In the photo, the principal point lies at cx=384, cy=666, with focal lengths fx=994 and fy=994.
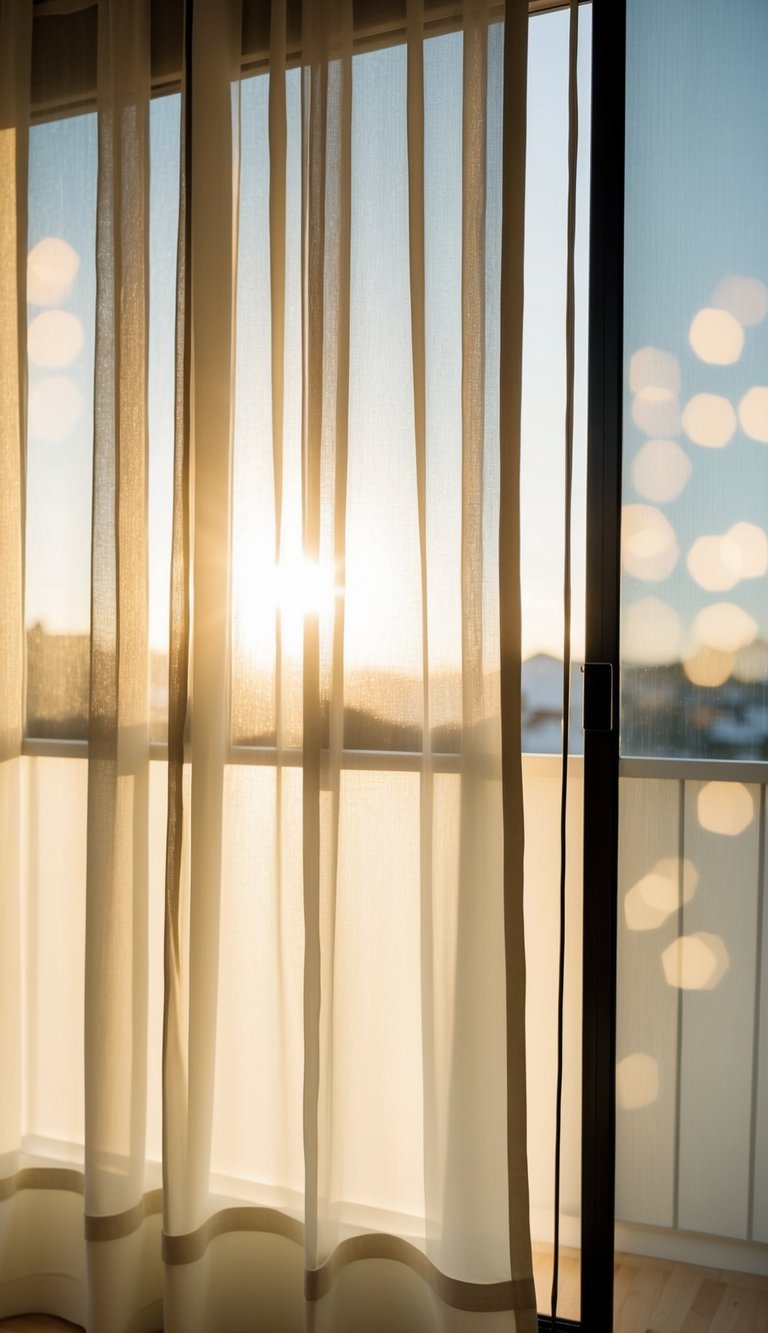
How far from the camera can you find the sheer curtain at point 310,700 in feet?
5.41

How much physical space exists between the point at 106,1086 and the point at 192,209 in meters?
1.63

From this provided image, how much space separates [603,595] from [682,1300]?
121 cm

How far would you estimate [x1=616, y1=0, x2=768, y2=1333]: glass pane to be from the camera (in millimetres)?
1650

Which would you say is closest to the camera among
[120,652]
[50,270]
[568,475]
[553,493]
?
[568,475]

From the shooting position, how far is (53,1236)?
1.99 metres

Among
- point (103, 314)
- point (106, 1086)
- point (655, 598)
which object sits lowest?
point (106, 1086)

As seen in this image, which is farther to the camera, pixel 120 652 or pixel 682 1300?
pixel 120 652

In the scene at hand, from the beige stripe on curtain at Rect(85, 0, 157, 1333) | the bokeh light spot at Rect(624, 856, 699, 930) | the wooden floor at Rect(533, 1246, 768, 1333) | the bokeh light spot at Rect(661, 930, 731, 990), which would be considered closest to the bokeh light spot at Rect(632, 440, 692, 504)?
the bokeh light spot at Rect(624, 856, 699, 930)

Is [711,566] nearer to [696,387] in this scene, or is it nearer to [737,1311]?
[696,387]

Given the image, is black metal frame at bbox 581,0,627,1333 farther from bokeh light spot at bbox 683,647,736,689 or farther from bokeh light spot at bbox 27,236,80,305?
bokeh light spot at bbox 27,236,80,305

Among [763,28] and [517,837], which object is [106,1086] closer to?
[517,837]

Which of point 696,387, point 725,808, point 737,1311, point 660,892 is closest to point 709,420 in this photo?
point 696,387

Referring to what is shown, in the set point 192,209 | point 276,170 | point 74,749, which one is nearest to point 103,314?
point 192,209

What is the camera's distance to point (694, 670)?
1.67m
